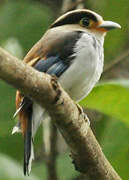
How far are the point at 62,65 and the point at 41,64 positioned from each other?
108 mm

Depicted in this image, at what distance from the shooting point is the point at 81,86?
2.78 m

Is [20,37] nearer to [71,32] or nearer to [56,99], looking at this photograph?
[71,32]

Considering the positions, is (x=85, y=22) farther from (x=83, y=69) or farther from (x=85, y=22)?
(x=83, y=69)

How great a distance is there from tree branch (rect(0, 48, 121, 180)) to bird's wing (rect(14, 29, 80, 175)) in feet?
0.66

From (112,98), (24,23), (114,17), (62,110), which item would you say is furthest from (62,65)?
(114,17)

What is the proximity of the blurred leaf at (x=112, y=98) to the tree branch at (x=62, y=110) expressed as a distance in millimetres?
323

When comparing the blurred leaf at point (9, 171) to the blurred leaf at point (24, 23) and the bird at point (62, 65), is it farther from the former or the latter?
the blurred leaf at point (24, 23)

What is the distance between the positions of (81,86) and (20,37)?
1.15 meters

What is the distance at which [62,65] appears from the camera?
2.65 m

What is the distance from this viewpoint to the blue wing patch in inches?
101

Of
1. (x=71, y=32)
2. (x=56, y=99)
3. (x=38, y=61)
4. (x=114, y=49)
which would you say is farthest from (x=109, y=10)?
(x=56, y=99)

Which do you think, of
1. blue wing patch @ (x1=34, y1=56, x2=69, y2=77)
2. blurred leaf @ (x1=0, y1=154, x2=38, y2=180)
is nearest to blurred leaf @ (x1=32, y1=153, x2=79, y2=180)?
blurred leaf @ (x1=0, y1=154, x2=38, y2=180)

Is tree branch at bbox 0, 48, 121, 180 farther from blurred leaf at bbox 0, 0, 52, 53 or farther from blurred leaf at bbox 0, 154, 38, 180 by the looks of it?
blurred leaf at bbox 0, 0, 52, 53

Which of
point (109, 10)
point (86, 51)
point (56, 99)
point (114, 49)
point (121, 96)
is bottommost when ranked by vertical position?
point (114, 49)
